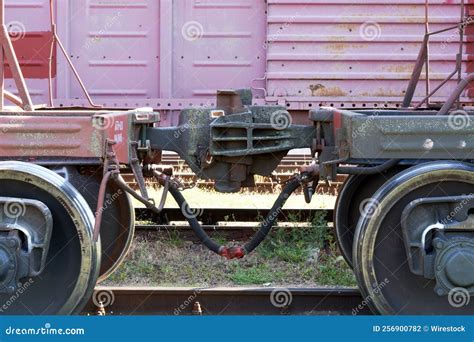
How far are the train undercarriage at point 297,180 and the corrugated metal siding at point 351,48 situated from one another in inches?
243

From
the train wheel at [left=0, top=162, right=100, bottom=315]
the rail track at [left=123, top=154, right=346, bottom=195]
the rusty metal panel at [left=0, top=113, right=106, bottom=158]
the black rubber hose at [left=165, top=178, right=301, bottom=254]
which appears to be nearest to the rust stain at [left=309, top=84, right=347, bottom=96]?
the rail track at [left=123, top=154, right=346, bottom=195]

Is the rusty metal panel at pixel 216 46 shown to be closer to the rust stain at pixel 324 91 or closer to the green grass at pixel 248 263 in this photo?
the rust stain at pixel 324 91

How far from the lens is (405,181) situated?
4.33 meters

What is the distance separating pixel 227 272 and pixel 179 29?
522 cm

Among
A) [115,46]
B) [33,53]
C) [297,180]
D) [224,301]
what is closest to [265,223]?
[297,180]

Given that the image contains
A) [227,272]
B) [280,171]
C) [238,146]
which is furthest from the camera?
[280,171]

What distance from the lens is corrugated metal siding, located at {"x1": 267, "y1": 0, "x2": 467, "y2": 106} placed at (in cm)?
1100

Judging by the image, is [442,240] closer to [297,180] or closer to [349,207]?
[297,180]

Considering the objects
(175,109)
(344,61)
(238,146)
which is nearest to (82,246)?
(238,146)

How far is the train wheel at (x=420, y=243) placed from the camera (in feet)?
14.1

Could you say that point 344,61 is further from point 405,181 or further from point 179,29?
point 405,181

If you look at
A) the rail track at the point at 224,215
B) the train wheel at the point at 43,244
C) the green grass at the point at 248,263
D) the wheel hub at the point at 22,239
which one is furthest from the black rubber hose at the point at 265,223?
the rail track at the point at 224,215

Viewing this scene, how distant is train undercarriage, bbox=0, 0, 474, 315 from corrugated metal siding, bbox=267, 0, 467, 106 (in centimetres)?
618
